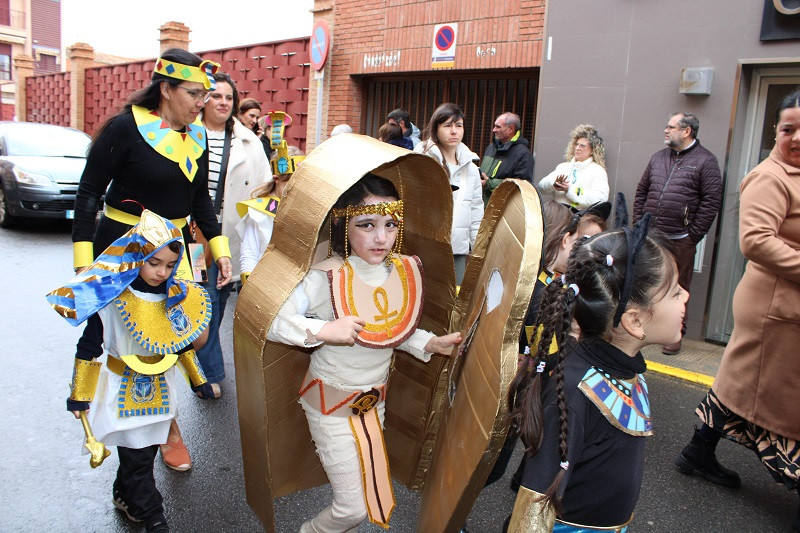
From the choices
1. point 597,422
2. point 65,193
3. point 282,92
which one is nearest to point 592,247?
point 597,422

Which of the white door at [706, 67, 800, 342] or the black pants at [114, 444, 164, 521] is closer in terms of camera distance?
the black pants at [114, 444, 164, 521]

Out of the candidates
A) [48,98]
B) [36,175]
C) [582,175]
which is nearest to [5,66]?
[48,98]

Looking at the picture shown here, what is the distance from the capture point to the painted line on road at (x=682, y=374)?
16.6 ft

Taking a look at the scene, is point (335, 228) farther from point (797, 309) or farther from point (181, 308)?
point (797, 309)

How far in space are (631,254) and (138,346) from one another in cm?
200

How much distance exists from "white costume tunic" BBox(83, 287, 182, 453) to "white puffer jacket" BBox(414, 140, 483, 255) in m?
2.55

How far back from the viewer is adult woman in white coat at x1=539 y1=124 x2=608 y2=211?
5.97 meters

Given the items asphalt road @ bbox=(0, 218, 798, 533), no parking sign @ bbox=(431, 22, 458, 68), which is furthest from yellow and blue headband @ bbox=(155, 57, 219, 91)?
no parking sign @ bbox=(431, 22, 458, 68)

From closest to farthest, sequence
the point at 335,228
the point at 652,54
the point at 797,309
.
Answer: the point at 335,228 → the point at 797,309 → the point at 652,54

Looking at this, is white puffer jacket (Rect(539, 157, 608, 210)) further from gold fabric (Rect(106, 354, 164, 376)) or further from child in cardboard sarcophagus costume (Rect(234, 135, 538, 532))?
gold fabric (Rect(106, 354, 164, 376))

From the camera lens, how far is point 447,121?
193 inches

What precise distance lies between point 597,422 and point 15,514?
102 inches

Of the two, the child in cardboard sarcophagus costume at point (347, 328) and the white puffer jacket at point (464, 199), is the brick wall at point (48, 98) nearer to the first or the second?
the white puffer jacket at point (464, 199)

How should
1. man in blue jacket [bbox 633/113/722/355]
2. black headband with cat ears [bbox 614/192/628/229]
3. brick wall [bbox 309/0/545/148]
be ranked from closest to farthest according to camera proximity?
black headband with cat ears [bbox 614/192/628/229] < man in blue jacket [bbox 633/113/722/355] < brick wall [bbox 309/0/545/148]
